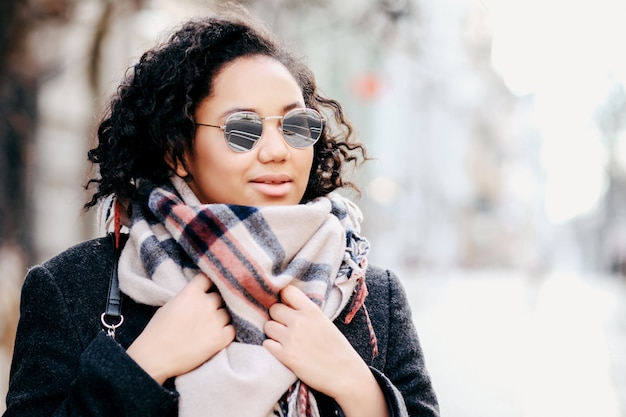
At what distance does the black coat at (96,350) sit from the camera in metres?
1.89

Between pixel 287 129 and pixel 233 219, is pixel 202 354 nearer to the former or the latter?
pixel 233 219

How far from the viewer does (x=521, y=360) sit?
9.94 metres

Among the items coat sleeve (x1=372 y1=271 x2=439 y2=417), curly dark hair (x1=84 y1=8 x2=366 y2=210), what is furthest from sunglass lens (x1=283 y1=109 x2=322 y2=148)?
coat sleeve (x1=372 y1=271 x2=439 y2=417)

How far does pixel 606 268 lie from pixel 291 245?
55.8 meters

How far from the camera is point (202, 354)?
198 cm

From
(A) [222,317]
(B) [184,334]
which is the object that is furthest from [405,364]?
(B) [184,334]

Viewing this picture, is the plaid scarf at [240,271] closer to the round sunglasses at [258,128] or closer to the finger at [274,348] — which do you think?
the finger at [274,348]

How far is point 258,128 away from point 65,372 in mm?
815

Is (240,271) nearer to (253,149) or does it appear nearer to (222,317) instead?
(222,317)

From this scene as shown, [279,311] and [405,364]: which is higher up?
[279,311]

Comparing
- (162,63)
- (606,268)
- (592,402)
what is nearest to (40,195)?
(592,402)

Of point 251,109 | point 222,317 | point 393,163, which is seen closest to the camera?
point 222,317

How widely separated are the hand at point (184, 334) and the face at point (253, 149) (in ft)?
0.94

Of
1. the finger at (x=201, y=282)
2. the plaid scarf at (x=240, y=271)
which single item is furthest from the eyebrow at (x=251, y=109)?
the finger at (x=201, y=282)
